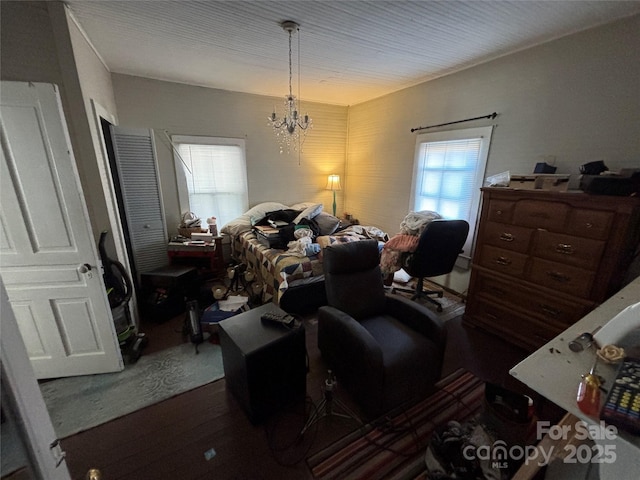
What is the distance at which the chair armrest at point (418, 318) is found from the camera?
1.75 metres

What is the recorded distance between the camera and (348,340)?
1683 millimetres

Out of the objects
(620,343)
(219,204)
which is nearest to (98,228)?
(219,204)

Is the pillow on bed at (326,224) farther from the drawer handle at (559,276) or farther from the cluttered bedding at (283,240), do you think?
the drawer handle at (559,276)

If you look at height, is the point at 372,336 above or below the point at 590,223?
below

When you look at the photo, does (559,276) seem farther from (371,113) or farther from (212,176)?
(212,176)

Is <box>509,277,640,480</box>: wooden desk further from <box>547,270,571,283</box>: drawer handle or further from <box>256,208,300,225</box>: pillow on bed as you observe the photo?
<box>256,208,300,225</box>: pillow on bed

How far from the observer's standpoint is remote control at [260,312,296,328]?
5.56 ft

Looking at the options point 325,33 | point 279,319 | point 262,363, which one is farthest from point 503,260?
point 325,33

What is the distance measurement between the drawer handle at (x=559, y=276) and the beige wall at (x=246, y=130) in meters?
3.63

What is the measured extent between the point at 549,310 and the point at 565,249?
523mm

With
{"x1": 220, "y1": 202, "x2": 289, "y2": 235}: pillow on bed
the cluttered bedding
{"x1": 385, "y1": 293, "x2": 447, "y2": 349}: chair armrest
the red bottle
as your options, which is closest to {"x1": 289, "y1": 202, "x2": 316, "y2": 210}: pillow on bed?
the cluttered bedding

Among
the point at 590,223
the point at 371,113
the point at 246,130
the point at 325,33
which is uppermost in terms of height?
the point at 325,33

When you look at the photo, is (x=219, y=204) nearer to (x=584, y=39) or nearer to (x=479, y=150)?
(x=479, y=150)

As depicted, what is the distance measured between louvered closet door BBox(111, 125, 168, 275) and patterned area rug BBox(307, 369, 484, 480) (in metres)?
2.81
